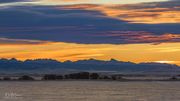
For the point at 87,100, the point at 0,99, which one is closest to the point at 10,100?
the point at 0,99

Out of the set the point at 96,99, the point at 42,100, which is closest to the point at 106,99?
the point at 96,99

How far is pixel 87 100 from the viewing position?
399ft

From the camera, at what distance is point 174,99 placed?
412 ft

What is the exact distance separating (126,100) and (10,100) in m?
17.7

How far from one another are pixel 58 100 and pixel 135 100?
11889 mm

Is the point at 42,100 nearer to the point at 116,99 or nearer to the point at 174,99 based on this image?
the point at 116,99

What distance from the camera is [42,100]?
120 m

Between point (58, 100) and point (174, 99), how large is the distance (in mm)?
18601

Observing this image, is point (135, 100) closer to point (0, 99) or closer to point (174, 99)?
point (174, 99)

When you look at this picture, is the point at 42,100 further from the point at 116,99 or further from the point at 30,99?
the point at 116,99

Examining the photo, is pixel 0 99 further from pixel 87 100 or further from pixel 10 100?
pixel 87 100

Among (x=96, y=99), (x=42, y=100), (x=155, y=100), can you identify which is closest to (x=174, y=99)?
(x=155, y=100)

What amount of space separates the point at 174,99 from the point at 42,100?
69.4 ft

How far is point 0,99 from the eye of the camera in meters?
124
